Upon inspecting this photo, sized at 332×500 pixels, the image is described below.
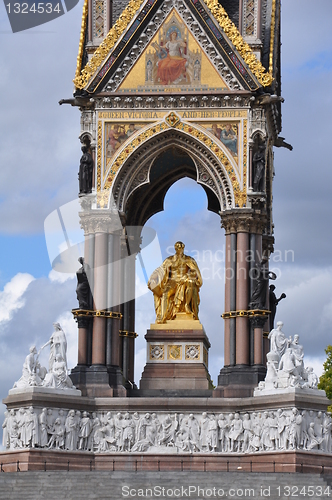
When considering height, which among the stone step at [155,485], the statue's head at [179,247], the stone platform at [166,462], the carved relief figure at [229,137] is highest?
the carved relief figure at [229,137]

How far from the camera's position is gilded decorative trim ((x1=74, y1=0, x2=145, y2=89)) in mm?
44406

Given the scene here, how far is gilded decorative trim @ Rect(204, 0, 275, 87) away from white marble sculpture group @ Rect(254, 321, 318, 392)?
24.3 ft

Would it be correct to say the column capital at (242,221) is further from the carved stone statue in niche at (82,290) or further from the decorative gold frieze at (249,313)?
the carved stone statue in niche at (82,290)

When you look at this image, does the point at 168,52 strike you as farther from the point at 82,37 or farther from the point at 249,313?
the point at 249,313

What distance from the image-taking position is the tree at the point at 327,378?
195 feet

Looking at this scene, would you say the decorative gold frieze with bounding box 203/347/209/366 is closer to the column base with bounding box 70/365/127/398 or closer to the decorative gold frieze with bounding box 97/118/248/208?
the column base with bounding box 70/365/127/398

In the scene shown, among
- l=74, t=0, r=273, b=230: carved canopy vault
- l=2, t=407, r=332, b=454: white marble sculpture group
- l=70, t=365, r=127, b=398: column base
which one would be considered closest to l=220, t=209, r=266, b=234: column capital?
l=74, t=0, r=273, b=230: carved canopy vault

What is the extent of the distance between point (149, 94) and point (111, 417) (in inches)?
376

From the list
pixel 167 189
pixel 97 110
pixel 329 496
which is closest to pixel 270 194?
pixel 167 189

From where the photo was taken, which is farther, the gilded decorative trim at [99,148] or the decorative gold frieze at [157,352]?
the decorative gold frieze at [157,352]

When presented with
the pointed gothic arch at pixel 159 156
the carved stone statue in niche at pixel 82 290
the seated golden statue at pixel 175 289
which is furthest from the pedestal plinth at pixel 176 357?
the pointed gothic arch at pixel 159 156

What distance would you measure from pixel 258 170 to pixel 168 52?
15.0ft

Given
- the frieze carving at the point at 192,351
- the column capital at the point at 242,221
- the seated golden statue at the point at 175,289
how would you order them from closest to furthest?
the column capital at the point at 242,221, the frieze carving at the point at 192,351, the seated golden statue at the point at 175,289

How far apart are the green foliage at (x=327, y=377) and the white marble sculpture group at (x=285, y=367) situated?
59.5ft
